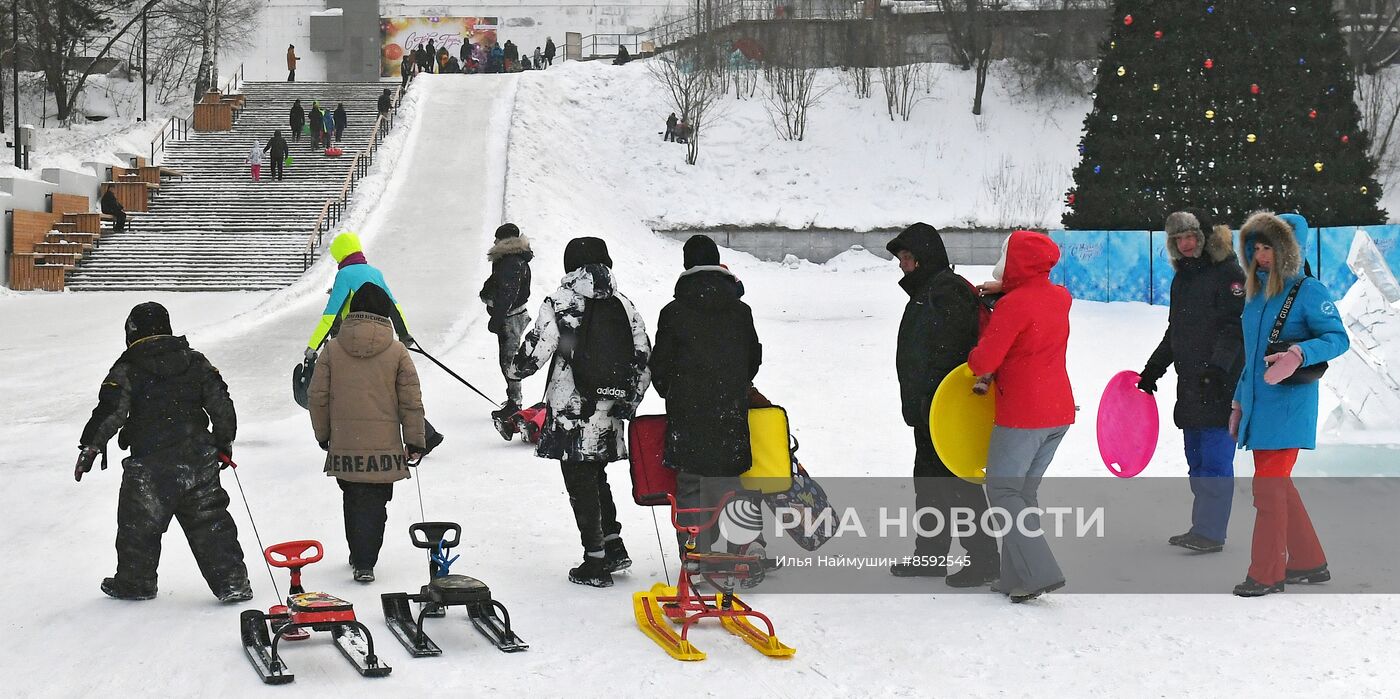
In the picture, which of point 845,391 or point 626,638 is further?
point 845,391

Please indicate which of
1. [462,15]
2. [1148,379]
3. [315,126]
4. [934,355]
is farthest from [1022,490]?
[462,15]

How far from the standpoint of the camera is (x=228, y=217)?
27.7 m

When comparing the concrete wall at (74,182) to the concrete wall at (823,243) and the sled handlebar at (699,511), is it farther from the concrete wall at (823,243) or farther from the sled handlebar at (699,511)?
the sled handlebar at (699,511)

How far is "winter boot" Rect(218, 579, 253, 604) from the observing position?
5.98 m

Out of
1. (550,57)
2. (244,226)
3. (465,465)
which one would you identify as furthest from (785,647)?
(550,57)

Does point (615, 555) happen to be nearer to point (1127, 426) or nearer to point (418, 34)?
point (1127, 426)

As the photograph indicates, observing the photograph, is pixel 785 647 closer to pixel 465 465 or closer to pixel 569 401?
pixel 569 401

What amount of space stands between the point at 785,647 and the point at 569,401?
1.65 meters

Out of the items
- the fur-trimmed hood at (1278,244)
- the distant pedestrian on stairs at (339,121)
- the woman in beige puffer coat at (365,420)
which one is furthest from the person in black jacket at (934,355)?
the distant pedestrian on stairs at (339,121)

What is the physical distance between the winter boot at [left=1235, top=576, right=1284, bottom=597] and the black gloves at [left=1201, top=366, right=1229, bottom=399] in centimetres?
106

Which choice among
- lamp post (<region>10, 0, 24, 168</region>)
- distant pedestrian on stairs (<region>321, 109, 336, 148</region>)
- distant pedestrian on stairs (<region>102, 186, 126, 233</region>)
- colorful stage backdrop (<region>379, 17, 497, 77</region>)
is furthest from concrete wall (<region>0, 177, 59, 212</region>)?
colorful stage backdrop (<region>379, 17, 497, 77</region>)

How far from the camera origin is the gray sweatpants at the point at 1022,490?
230 inches

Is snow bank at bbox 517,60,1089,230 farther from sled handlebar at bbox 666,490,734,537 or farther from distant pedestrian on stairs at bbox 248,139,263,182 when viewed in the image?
sled handlebar at bbox 666,490,734,537

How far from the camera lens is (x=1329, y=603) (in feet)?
19.1
